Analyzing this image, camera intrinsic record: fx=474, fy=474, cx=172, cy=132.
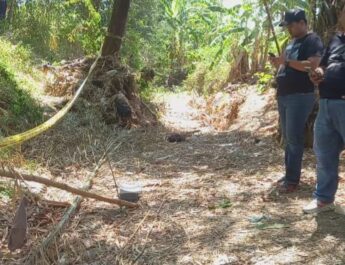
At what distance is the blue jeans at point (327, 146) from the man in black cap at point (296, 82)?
49 cm

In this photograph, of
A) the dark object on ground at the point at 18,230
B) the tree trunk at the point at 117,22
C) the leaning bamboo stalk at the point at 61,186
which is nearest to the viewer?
the dark object on ground at the point at 18,230

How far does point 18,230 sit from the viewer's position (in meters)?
2.84

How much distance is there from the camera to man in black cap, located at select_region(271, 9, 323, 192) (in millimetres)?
3787

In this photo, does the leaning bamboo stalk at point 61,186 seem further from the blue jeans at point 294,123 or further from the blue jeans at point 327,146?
the blue jeans at point 327,146

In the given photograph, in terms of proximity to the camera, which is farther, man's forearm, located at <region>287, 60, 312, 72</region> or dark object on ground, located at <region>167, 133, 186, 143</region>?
dark object on ground, located at <region>167, 133, 186, 143</region>

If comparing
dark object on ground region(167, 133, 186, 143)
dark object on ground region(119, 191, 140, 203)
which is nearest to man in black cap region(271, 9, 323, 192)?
dark object on ground region(119, 191, 140, 203)

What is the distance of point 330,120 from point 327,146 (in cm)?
19

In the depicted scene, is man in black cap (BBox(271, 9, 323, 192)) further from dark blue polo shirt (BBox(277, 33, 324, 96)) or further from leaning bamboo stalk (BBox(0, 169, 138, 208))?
leaning bamboo stalk (BBox(0, 169, 138, 208))

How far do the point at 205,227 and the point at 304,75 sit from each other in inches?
58.2

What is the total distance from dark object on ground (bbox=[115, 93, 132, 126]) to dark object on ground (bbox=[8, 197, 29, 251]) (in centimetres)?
461

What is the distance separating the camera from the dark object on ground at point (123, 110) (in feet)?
24.5

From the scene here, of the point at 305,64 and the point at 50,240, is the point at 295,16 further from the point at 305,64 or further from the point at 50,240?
the point at 50,240

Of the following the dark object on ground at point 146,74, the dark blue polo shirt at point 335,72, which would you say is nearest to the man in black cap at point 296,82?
the dark blue polo shirt at point 335,72

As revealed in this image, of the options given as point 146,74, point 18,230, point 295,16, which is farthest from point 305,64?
point 146,74
